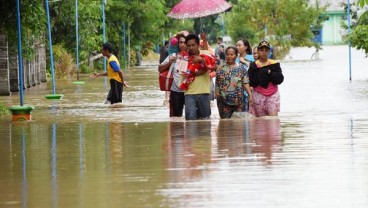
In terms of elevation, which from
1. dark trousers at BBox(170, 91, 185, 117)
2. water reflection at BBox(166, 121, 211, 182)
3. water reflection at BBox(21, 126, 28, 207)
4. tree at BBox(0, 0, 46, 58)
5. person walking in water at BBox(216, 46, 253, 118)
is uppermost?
tree at BBox(0, 0, 46, 58)

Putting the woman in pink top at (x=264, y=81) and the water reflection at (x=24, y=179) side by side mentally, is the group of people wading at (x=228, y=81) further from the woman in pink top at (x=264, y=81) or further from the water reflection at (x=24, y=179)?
the water reflection at (x=24, y=179)

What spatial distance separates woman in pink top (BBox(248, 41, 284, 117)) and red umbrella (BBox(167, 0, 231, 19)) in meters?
5.26

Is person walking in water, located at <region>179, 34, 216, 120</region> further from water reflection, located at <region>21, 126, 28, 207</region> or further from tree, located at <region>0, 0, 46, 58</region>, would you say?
tree, located at <region>0, 0, 46, 58</region>

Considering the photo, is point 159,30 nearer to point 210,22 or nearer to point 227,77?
point 227,77

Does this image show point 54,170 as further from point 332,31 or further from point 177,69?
point 332,31

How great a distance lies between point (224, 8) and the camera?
2294 cm

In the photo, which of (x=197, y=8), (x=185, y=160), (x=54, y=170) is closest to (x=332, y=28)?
(x=197, y=8)

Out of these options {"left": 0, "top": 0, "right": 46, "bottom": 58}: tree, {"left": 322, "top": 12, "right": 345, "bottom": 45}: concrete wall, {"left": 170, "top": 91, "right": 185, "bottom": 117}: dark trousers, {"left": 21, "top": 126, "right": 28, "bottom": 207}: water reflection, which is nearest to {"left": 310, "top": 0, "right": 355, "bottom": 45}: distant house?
{"left": 322, "top": 12, "right": 345, "bottom": 45}: concrete wall

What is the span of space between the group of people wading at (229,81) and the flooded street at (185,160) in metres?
0.32

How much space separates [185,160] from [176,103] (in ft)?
21.3

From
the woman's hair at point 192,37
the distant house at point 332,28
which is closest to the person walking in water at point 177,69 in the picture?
the woman's hair at point 192,37

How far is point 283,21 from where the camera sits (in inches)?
2972

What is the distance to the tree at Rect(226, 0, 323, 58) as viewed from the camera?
75375mm

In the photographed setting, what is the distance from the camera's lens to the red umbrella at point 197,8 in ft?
74.8
